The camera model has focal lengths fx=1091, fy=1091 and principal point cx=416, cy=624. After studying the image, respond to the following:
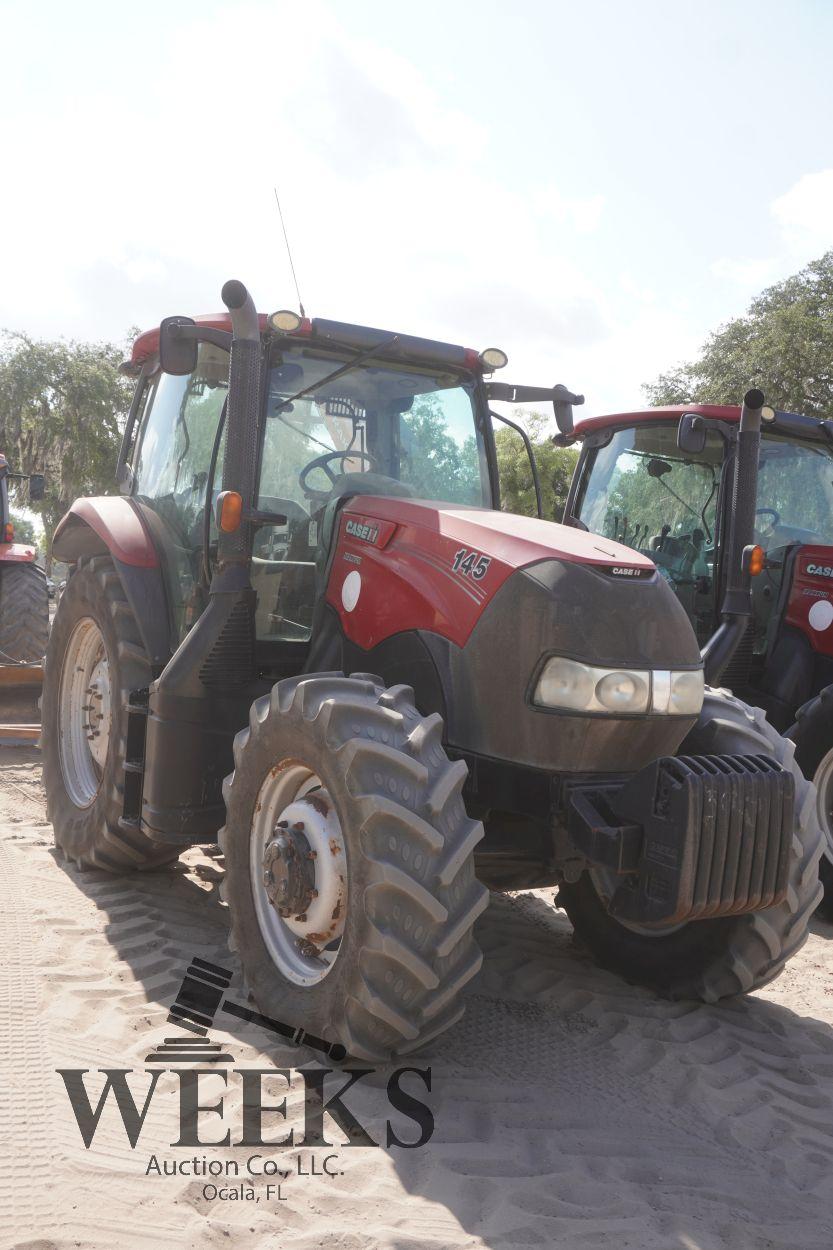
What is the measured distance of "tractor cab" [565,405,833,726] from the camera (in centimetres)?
582

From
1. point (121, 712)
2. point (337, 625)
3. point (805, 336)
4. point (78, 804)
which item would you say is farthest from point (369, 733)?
point (805, 336)

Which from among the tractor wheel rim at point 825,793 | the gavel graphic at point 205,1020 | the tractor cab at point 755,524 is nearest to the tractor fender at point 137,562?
the gavel graphic at point 205,1020

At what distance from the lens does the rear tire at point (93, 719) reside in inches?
176

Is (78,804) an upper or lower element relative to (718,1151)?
upper

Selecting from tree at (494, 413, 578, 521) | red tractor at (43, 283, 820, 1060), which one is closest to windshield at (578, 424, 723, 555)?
red tractor at (43, 283, 820, 1060)

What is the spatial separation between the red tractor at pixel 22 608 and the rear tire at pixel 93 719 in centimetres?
344

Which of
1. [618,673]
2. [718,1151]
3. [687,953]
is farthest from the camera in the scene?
[687,953]

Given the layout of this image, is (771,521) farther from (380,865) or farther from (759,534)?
(380,865)

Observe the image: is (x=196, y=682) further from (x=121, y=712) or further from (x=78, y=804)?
(x=78, y=804)

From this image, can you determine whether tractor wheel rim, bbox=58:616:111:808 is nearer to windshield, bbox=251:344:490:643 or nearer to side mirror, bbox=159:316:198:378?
windshield, bbox=251:344:490:643

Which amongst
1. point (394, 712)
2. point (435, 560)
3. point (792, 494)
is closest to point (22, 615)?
point (792, 494)

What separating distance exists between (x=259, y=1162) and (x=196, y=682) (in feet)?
5.85

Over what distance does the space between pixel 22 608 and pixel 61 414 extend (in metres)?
21.8

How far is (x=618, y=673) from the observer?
319cm
